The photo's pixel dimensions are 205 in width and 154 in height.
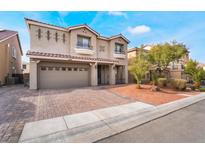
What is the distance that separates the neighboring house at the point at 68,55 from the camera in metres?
11.6

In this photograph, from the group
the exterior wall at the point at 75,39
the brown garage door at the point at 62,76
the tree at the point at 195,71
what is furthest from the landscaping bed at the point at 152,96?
the tree at the point at 195,71

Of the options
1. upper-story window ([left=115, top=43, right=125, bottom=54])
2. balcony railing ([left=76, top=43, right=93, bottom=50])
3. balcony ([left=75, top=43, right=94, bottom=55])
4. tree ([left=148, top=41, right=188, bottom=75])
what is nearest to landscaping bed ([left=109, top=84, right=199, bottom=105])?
tree ([left=148, top=41, right=188, bottom=75])

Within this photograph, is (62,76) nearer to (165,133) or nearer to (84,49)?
(84,49)

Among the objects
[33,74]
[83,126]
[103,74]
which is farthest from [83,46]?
[83,126]

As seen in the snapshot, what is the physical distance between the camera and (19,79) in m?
18.2

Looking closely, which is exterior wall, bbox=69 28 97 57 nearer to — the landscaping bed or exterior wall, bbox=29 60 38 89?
exterior wall, bbox=29 60 38 89

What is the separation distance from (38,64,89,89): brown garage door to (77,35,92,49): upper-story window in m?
2.71

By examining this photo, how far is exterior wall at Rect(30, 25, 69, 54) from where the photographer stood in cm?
1161

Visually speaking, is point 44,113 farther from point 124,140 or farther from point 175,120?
point 175,120

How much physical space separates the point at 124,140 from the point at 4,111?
5.66 meters

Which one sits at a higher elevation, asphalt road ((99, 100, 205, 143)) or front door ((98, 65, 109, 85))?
front door ((98, 65, 109, 85))

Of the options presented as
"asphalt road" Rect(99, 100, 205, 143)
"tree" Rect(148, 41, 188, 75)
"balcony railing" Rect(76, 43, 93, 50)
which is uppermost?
"balcony railing" Rect(76, 43, 93, 50)

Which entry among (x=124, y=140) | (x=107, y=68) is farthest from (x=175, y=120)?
(x=107, y=68)

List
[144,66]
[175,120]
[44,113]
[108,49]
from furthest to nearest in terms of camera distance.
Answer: [108,49] → [144,66] → [44,113] → [175,120]
